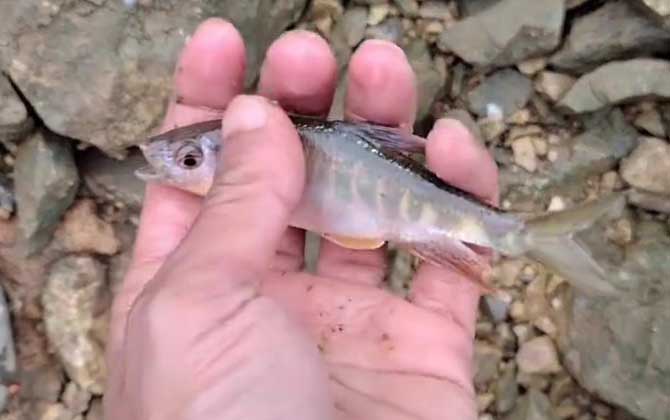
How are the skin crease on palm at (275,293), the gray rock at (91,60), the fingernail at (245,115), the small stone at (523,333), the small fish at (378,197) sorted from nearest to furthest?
the skin crease on palm at (275,293)
the fingernail at (245,115)
the small fish at (378,197)
the gray rock at (91,60)
the small stone at (523,333)

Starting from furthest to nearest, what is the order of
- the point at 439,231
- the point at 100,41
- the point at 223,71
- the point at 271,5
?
the point at 271,5, the point at 100,41, the point at 223,71, the point at 439,231

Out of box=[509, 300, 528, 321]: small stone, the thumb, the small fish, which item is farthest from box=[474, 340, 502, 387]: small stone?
the thumb

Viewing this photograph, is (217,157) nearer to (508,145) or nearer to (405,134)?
(405,134)

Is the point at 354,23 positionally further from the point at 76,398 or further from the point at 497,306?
the point at 76,398

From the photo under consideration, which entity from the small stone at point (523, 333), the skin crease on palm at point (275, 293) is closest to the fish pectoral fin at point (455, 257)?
the skin crease on palm at point (275, 293)

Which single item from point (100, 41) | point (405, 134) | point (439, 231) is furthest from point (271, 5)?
point (439, 231)

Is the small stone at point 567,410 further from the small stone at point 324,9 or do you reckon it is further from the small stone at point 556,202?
A: the small stone at point 324,9

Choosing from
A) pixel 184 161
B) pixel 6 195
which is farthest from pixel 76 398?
pixel 184 161
